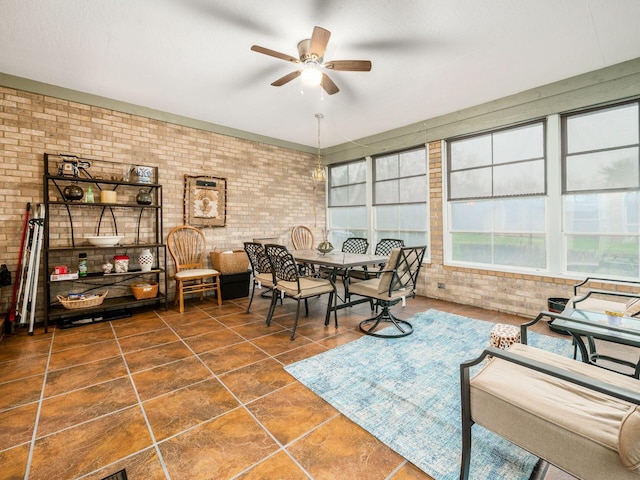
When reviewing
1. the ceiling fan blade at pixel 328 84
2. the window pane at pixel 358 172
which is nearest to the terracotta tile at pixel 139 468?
the ceiling fan blade at pixel 328 84

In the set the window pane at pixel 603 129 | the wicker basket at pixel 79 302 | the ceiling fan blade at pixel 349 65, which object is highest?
the ceiling fan blade at pixel 349 65

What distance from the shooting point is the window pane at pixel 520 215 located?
3.71 metres

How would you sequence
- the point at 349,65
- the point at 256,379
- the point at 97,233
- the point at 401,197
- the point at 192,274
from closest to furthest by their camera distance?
1. the point at 256,379
2. the point at 349,65
3. the point at 97,233
4. the point at 192,274
5. the point at 401,197

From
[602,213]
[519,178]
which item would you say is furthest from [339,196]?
[602,213]

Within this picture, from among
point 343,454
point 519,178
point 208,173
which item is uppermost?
point 208,173

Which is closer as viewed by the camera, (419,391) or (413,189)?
(419,391)

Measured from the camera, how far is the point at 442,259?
14.9ft

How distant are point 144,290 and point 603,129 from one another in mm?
5675

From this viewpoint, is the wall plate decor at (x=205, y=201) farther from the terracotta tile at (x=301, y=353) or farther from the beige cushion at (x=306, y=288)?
the terracotta tile at (x=301, y=353)

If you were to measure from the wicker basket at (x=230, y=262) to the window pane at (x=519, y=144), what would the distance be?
388cm

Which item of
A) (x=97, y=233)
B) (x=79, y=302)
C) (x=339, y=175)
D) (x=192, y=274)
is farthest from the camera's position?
(x=339, y=175)

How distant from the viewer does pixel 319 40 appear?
89.4 inches

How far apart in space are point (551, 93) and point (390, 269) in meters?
2.83

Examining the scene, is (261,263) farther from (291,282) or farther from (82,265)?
(82,265)
